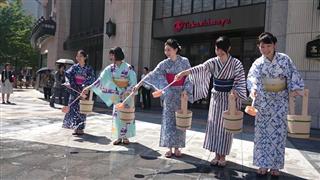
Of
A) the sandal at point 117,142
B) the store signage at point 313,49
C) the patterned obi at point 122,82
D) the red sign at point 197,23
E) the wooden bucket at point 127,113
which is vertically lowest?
the sandal at point 117,142

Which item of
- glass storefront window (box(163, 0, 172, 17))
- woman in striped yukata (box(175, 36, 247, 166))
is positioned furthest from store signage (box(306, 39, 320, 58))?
glass storefront window (box(163, 0, 172, 17))

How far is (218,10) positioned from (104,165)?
9.26 metres

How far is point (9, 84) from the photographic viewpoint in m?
16.4

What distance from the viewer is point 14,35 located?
35906mm

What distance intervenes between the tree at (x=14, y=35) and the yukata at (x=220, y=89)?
3129cm

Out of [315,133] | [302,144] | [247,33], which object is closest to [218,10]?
[247,33]

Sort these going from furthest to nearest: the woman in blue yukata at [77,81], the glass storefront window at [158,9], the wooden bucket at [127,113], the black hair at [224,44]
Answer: the glass storefront window at [158,9], the woman in blue yukata at [77,81], the wooden bucket at [127,113], the black hair at [224,44]

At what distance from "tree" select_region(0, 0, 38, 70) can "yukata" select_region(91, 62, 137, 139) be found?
29.3 m

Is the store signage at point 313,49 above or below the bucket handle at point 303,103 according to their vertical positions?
above

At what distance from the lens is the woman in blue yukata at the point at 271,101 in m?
4.77

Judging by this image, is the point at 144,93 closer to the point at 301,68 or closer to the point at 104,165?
the point at 301,68

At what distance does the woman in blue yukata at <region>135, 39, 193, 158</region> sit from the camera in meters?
5.85

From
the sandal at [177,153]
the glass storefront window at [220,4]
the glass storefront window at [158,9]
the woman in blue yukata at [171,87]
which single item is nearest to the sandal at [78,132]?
the woman in blue yukata at [171,87]

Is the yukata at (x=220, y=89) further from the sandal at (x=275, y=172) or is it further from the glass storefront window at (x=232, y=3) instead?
the glass storefront window at (x=232, y=3)
